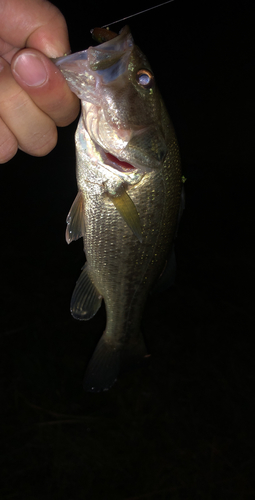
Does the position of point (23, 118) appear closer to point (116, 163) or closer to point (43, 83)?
point (43, 83)

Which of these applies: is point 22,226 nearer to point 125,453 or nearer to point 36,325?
point 36,325

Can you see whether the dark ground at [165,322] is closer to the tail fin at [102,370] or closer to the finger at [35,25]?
the tail fin at [102,370]

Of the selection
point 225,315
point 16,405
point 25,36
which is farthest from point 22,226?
point 225,315

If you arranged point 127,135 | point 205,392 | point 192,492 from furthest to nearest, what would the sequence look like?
point 205,392 → point 192,492 → point 127,135

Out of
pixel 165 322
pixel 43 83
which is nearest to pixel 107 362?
pixel 43 83

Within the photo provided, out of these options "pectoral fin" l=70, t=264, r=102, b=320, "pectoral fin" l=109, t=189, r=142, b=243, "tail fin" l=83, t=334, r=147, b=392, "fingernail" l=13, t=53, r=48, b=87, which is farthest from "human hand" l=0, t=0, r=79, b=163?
"tail fin" l=83, t=334, r=147, b=392

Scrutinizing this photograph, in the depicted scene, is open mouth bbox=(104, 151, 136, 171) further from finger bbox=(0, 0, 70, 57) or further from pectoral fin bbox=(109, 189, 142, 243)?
finger bbox=(0, 0, 70, 57)

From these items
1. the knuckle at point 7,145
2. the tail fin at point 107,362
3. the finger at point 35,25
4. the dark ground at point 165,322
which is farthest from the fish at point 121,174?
the dark ground at point 165,322
